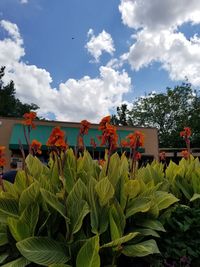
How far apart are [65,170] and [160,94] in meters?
38.1

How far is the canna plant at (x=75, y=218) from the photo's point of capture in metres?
2.27

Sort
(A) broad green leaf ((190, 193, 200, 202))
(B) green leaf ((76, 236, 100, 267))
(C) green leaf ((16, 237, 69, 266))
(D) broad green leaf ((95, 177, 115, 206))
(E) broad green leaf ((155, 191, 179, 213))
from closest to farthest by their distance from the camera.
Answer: (B) green leaf ((76, 236, 100, 267)) → (C) green leaf ((16, 237, 69, 266)) → (D) broad green leaf ((95, 177, 115, 206)) → (E) broad green leaf ((155, 191, 179, 213)) → (A) broad green leaf ((190, 193, 200, 202))

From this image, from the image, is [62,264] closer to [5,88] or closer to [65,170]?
[65,170]

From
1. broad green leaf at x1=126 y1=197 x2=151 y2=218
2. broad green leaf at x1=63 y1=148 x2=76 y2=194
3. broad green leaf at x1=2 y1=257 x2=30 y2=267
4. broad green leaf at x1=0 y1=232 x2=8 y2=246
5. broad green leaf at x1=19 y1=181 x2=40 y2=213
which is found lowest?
broad green leaf at x1=2 y1=257 x2=30 y2=267

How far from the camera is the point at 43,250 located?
2.26 meters

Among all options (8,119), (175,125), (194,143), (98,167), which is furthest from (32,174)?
(175,125)

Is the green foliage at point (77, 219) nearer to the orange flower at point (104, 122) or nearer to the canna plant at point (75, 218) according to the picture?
the canna plant at point (75, 218)

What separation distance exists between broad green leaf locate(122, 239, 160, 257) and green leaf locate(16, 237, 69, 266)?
0.42 meters

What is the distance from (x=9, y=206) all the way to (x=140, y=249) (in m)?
1.02

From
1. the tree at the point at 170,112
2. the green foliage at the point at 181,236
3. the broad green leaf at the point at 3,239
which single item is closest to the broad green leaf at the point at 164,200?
the green foliage at the point at 181,236

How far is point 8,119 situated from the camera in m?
21.2

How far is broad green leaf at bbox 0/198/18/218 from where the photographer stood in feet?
8.29

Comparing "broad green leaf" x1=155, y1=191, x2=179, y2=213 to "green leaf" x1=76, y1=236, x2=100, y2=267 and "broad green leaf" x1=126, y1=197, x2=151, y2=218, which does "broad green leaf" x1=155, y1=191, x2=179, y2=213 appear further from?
"green leaf" x1=76, y1=236, x2=100, y2=267

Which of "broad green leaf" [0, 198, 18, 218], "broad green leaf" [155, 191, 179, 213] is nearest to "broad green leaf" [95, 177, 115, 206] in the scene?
"broad green leaf" [155, 191, 179, 213]
